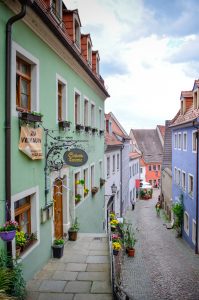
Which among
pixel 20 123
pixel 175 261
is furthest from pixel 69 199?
pixel 175 261

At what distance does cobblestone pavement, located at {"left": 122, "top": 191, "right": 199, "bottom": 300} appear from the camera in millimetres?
13727

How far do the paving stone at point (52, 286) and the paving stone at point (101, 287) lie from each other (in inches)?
28.0

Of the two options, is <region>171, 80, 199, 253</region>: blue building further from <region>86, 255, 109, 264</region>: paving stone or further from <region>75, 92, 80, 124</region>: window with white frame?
<region>86, 255, 109, 264</region>: paving stone

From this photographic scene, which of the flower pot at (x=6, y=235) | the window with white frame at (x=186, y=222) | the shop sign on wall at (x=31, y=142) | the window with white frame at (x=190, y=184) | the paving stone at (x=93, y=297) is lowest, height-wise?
the window with white frame at (x=186, y=222)

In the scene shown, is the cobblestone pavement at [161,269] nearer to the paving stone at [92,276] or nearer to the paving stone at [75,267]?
the paving stone at [75,267]

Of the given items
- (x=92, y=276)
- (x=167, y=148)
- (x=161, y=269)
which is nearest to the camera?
(x=92, y=276)

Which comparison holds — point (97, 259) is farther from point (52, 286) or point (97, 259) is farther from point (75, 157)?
point (75, 157)

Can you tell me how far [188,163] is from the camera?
22828mm

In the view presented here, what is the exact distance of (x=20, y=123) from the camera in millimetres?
7660

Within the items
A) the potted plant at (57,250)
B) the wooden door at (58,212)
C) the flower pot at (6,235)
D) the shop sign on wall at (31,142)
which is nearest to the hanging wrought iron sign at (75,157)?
the shop sign on wall at (31,142)

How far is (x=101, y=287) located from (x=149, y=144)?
5800 centimetres

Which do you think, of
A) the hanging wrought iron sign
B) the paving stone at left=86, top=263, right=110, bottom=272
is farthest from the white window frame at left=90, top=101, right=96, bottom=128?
the paving stone at left=86, top=263, right=110, bottom=272

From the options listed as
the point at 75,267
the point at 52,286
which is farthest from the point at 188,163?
the point at 52,286

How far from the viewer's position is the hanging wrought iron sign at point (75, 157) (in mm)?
9688
